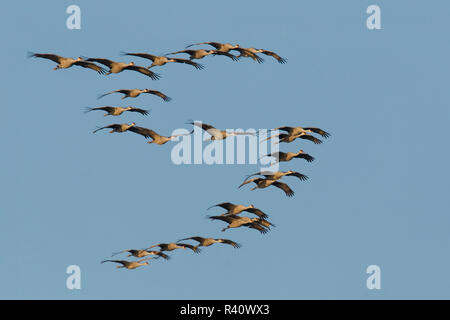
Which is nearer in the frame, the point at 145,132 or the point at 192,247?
the point at 145,132

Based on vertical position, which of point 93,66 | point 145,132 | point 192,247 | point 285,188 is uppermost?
point 93,66

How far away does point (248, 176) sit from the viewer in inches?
6580

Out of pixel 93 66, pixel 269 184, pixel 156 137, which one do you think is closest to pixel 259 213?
pixel 269 184

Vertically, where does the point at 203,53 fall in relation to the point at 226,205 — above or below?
above

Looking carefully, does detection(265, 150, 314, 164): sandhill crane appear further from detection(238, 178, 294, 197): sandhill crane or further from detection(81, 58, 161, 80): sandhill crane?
detection(81, 58, 161, 80): sandhill crane

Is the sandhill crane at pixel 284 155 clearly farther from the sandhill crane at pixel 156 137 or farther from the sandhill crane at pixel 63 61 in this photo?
the sandhill crane at pixel 63 61

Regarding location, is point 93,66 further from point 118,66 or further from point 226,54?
point 226,54

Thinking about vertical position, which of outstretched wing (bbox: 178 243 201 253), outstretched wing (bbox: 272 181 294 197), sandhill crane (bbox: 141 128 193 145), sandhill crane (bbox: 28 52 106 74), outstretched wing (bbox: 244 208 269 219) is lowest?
outstretched wing (bbox: 178 243 201 253)

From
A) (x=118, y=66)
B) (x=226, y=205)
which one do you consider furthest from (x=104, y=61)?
(x=226, y=205)

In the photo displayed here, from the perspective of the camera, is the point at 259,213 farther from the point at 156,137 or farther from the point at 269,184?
the point at 156,137

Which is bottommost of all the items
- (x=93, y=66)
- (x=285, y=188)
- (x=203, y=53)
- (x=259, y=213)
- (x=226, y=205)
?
(x=259, y=213)
